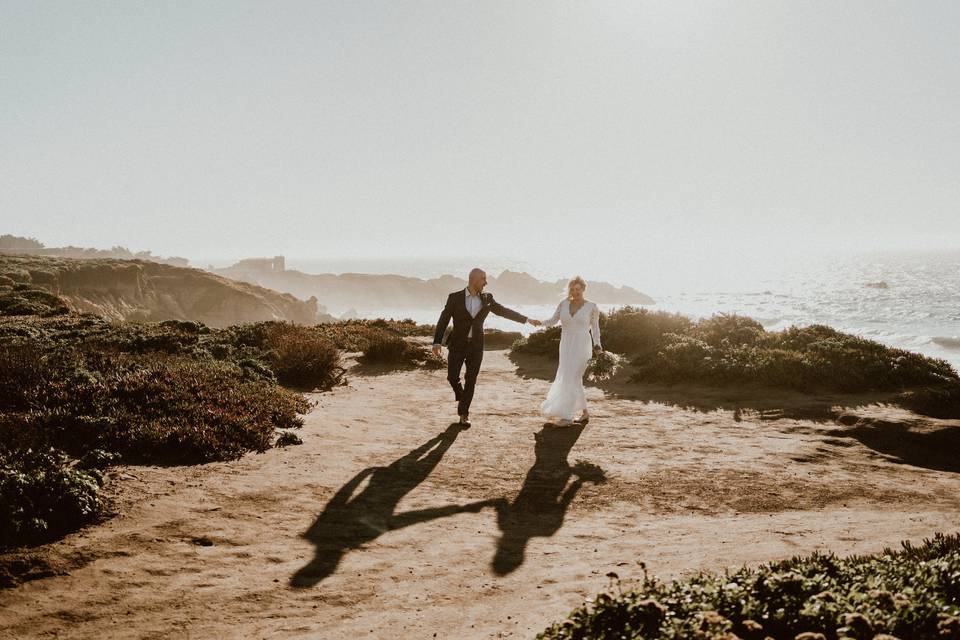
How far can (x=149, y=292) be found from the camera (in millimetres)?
52125

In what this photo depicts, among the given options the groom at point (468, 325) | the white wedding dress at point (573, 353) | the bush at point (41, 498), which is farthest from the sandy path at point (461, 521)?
the groom at point (468, 325)

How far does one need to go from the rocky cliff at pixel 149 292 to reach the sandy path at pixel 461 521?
127ft

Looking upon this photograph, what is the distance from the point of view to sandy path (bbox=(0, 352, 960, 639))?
3.88 metres

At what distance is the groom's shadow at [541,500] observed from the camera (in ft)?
16.6

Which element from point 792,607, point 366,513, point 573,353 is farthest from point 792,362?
point 792,607

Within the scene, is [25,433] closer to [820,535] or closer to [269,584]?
[269,584]

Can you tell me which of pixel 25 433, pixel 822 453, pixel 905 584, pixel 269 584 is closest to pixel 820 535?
pixel 905 584

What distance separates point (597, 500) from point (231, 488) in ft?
14.0

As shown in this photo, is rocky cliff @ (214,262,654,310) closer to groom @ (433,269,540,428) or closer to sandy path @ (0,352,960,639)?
groom @ (433,269,540,428)

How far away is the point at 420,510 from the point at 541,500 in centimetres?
146

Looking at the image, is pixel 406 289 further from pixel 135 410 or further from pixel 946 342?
pixel 135 410

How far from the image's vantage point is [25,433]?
19.6 feet

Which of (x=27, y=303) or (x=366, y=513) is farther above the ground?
(x=27, y=303)

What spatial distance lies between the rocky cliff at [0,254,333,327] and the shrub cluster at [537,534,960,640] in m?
43.1
